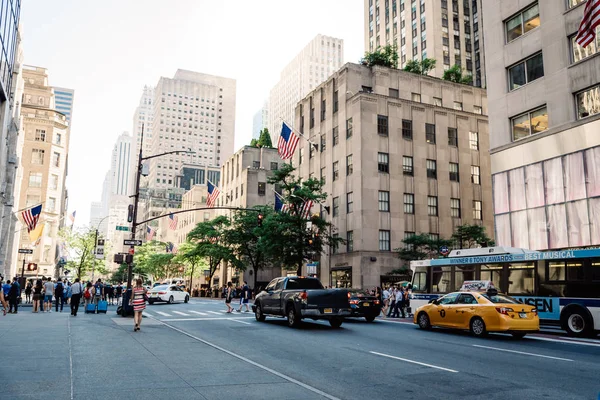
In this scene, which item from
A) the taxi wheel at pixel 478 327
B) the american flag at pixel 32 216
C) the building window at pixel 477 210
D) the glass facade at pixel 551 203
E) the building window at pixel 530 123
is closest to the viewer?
the taxi wheel at pixel 478 327

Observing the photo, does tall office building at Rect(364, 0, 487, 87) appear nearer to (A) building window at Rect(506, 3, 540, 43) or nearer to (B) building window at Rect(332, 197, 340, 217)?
(B) building window at Rect(332, 197, 340, 217)

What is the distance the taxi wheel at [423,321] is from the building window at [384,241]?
26.2 meters

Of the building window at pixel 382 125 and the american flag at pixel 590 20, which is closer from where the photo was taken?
the american flag at pixel 590 20

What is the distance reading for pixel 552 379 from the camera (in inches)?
362

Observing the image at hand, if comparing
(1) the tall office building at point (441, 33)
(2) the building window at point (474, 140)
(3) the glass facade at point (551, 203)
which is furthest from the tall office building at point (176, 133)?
(3) the glass facade at point (551, 203)

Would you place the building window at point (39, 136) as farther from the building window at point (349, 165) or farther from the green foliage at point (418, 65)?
the green foliage at point (418, 65)

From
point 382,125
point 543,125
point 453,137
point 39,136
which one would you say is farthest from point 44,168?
point 543,125

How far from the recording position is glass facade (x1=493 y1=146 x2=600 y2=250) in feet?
86.0

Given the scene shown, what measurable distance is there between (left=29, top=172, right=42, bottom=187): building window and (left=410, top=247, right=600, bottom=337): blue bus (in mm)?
68684

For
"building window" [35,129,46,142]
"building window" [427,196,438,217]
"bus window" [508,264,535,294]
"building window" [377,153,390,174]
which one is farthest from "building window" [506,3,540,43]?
"building window" [35,129,46,142]

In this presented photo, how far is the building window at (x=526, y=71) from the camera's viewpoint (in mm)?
30078

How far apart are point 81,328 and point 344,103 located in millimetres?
37381

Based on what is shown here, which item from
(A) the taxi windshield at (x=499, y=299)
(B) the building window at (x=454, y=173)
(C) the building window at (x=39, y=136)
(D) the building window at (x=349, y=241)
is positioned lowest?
(A) the taxi windshield at (x=499, y=299)

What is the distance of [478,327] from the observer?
16875mm
